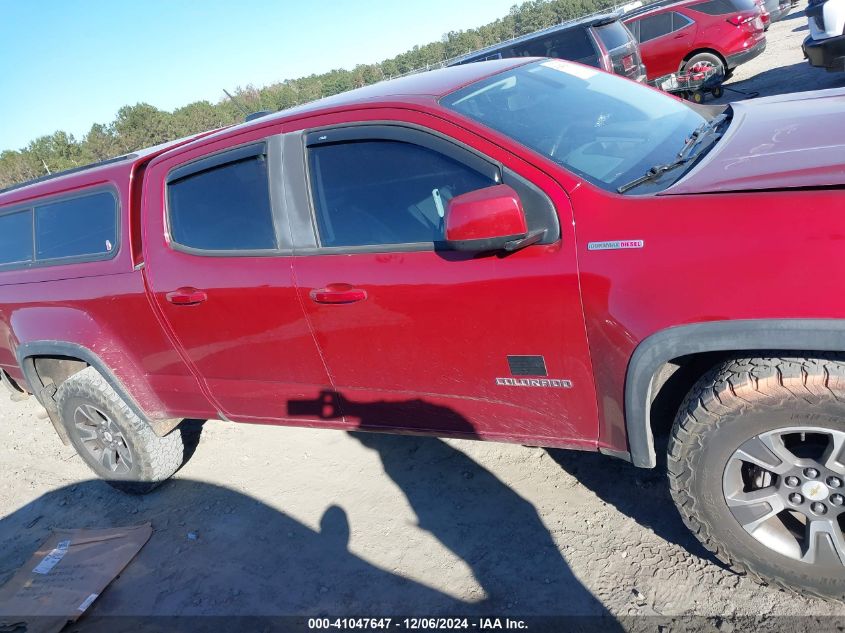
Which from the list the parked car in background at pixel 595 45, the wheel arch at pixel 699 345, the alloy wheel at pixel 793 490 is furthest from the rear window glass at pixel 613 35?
the alloy wheel at pixel 793 490

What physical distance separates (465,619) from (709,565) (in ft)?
3.23

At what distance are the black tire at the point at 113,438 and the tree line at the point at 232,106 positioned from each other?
2027cm

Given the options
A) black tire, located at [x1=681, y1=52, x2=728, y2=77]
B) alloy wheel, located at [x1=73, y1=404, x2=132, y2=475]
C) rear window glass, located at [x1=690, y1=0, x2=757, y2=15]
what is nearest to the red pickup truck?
alloy wheel, located at [x1=73, y1=404, x2=132, y2=475]

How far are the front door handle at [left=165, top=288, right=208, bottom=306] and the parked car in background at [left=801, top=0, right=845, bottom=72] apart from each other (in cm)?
662

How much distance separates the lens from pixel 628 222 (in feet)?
6.82

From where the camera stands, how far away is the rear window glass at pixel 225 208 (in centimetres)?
293

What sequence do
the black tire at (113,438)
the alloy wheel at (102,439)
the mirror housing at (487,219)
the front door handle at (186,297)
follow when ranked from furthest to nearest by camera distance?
the alloy wheel at (102,439) < the black tire at (113,438) < the front door handle at (186,297) < the mirror housing at (487,219)

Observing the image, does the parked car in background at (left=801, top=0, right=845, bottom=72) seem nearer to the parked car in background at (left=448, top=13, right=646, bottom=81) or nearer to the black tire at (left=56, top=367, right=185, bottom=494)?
the parked car in background at (left=448, top=13, right=646, bottom=81)

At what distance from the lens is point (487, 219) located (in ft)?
6.88

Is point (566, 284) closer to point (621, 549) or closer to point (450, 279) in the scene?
point (450, 279)

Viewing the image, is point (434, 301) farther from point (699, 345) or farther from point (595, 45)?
point (595, 45)

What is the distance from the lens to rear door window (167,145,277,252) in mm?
2928

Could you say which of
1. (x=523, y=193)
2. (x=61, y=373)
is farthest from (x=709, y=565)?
(x=61, y=373)

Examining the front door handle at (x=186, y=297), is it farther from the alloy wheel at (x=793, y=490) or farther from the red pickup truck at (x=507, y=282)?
the alloy wheel at (x=793, y=490)
